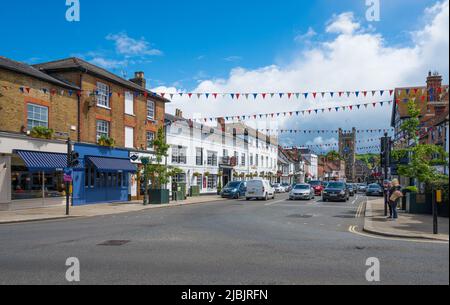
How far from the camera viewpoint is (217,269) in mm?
7070

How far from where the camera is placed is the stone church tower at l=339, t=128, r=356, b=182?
126 meters

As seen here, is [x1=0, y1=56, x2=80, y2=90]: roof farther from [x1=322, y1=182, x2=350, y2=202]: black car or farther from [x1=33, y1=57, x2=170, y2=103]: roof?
[x1=322, y1=182, x2=350, y2=202]: black car

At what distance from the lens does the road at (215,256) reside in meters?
6.45

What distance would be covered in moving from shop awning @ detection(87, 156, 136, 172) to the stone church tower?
345ft

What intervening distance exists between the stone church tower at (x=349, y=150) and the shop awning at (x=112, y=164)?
105270mm

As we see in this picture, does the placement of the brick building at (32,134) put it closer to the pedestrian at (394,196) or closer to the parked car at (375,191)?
the pedestrian at (394,196)

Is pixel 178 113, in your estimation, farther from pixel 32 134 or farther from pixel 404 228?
pixel 404 228

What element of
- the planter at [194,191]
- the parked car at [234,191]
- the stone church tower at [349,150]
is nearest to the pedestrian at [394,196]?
the parked car at [234,191]

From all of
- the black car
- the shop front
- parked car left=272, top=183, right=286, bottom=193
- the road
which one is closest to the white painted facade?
parked car left=272, top=183, right=286, bottom=193

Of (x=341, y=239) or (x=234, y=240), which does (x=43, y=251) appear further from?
(x=341, y=239)

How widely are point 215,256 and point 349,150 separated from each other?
411ft

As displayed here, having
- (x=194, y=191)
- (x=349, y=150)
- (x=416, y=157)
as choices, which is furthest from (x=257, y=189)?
(x=349, y=150)

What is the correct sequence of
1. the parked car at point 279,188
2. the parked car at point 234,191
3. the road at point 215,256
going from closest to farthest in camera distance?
the road at point 215,256 → the parked car at point 234,191 → the parked car at point 279,188
